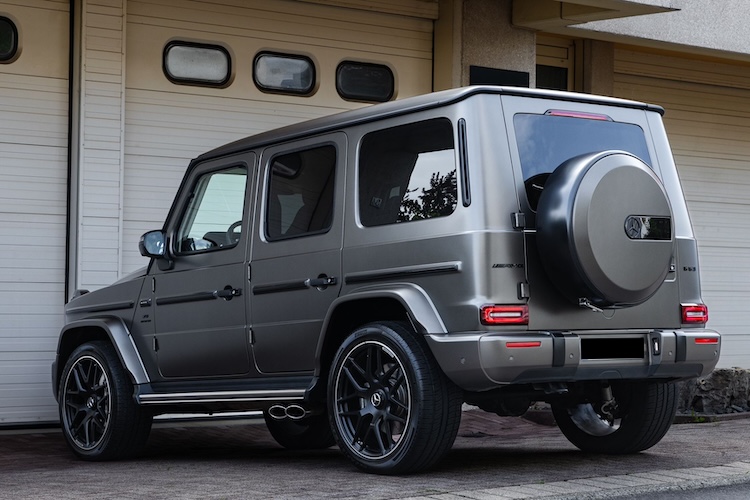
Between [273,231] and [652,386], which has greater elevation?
[273,231]

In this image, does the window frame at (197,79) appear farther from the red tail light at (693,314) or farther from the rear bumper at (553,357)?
the red tail light at (693,314)

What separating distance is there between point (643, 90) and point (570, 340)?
28.6ft

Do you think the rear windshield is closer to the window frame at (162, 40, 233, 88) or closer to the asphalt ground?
the asphalt ground

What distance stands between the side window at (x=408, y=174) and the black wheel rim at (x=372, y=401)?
2.44 ft

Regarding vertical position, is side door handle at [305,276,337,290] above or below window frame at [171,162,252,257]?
below

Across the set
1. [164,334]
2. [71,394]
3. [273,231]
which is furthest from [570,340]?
[71,394]

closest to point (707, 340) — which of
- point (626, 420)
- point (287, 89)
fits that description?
point (626, 420)

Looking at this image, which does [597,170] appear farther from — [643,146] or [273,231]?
[273,231]

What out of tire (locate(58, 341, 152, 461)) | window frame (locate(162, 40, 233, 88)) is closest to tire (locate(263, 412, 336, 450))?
tire (locate(58, 341, 152, 461))

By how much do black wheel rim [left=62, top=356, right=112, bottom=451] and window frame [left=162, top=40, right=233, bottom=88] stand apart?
11.2 feet

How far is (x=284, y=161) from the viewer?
25.8 feet

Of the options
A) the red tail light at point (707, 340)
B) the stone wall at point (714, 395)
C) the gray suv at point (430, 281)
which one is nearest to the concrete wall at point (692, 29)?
the stone wall at point (714, 395)

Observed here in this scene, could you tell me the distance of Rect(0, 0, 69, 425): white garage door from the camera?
10594mm

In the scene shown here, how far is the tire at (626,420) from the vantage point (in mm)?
7566
